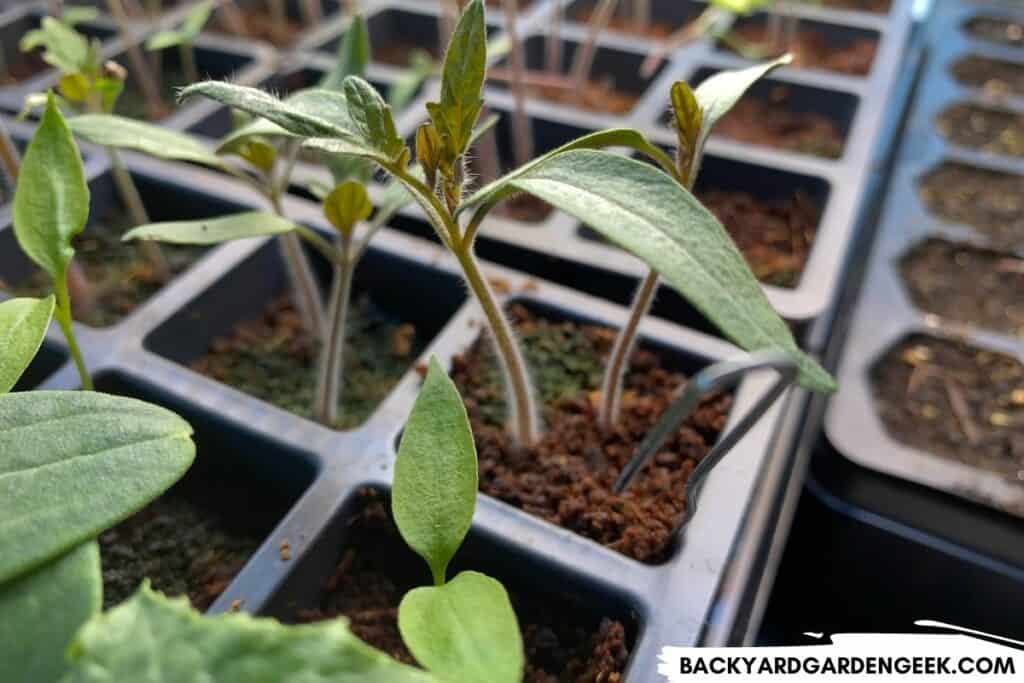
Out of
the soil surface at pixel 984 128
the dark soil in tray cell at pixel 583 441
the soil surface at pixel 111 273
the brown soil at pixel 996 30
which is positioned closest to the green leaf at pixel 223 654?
the dark soil in tray cell at pixel 583 441

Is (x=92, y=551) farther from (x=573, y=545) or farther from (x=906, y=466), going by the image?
(x=906, y=466)

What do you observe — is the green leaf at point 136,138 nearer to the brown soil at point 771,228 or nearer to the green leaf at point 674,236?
the green leaf at point 674,236

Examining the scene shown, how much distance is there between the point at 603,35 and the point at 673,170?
0.78 metres

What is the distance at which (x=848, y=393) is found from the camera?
704 mm

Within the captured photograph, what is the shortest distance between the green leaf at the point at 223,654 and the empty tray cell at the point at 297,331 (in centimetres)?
40

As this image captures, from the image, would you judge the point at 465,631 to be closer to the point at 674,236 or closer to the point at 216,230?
the point at 674,236

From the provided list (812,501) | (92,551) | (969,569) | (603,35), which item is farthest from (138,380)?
(603,35)

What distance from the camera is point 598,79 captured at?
1.17 m

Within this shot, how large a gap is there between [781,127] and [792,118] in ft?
0.09

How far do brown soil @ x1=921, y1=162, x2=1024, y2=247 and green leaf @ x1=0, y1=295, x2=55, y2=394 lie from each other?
0.89 meters

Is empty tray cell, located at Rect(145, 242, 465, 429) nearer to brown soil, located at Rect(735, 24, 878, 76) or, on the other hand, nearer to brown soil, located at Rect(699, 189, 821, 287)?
brown soil, located at Rect(699, 189, 821, 287)

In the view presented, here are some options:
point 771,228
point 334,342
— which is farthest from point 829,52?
point 334,342

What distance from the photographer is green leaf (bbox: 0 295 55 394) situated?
40 centimetres

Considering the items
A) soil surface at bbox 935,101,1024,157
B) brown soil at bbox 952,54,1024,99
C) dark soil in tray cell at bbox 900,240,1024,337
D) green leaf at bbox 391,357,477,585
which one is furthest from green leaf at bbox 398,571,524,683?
brown soil at bbox 952,54,1024,99
